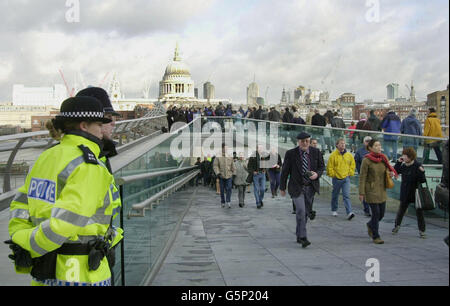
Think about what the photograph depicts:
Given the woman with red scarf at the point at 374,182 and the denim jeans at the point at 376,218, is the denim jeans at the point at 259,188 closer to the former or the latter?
the woman with red scarf at the point at 374,182

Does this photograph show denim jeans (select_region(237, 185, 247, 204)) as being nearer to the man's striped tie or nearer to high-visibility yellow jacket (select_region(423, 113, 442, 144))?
high-visibility yellow jacket (select_region(423, 113, 442, 144))

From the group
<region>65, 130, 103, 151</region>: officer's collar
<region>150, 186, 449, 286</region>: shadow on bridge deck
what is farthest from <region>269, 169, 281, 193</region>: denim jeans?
<region>65, 130, 103, 151</region>: officer's collar

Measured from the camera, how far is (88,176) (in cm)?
286

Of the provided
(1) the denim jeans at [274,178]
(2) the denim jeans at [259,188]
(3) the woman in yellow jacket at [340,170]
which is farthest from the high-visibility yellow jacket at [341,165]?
(1) the denim jeans at [274,178]

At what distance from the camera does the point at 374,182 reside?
9562mm

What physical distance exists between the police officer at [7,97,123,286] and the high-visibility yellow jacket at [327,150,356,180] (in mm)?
10182

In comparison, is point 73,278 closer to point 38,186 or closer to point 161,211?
point 38,186

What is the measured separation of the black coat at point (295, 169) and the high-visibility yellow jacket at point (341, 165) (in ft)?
9.45

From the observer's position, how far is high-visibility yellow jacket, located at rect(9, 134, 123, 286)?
2777 millimetres

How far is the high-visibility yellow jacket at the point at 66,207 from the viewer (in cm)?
278

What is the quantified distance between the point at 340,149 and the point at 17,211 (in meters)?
10.7

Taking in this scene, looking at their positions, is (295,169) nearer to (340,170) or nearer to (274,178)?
(340,170)

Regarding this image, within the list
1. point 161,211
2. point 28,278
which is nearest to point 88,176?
point 28,278

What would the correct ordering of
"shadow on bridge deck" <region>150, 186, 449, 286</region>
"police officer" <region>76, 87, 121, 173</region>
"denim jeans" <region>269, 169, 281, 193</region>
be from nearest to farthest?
"police officer" <region>76, 87, 121, 173</region>, "shadow on bridge deck" <region>150, 186, 449, 286</region>, "denim jeans" <region>269, 169, 281, 193</region>
